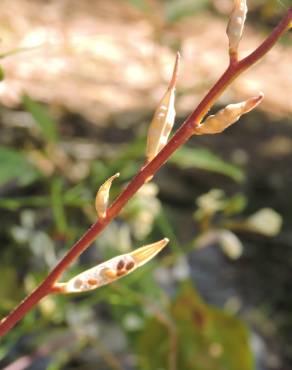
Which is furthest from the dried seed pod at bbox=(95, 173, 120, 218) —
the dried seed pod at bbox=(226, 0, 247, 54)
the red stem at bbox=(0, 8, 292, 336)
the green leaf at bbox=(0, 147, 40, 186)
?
the green leaf at bbox=(0, 147, 40, 186)

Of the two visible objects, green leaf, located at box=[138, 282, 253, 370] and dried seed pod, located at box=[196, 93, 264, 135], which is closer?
dried seed pod, located at box=[196, 93, 264, 135]

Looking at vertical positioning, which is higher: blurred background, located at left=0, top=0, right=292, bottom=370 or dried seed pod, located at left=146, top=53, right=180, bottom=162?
dried seed pod, located at left=146, top=53, right=180, bottom=162

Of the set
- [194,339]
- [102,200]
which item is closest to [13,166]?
[194,339]

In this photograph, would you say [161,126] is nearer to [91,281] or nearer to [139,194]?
[91,281]

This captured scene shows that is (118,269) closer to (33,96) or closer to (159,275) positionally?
(159,275)

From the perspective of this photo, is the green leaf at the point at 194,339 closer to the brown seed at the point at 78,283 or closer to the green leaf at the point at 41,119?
the green leaf at the point at 41,119

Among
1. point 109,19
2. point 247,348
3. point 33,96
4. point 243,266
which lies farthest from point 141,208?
point 109,19

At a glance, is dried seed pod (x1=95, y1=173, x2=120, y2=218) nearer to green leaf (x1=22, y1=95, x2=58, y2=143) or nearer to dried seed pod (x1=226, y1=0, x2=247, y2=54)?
dried seed pod (x1=226, y1=0, x2=247, y2=54)
